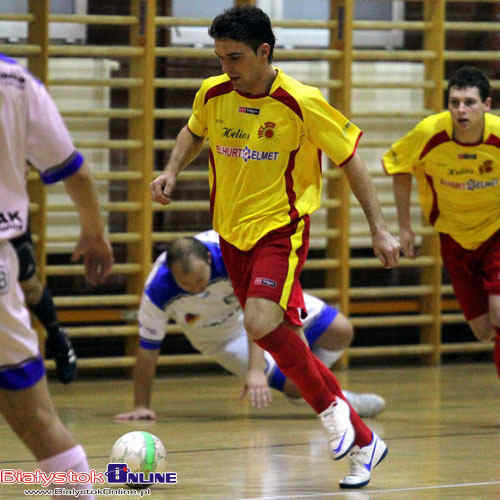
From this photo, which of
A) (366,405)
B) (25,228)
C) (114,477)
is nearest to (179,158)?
(114,477)

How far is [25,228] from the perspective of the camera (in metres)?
2.66

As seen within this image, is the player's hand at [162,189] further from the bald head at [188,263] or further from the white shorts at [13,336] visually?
the white shorts at [13,336]

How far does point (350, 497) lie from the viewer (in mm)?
3721

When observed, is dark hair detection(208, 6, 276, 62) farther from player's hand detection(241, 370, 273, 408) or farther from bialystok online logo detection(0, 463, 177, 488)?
bialystok online logo detection(0, 463, 177, 488)

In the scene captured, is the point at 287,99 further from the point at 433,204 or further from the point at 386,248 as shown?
the point at 433,204

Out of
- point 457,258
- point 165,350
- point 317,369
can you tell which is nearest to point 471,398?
point 457,258

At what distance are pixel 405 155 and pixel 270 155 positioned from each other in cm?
162

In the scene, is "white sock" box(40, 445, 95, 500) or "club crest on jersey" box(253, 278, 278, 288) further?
"club crest on jersey" box(253, 278, 278, 288)

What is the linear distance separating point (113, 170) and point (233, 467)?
3473 mm

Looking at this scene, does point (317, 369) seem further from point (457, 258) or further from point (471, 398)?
point (471, 398)

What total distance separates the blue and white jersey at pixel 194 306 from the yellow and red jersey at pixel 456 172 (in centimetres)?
95

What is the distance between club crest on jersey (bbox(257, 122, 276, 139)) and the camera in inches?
162

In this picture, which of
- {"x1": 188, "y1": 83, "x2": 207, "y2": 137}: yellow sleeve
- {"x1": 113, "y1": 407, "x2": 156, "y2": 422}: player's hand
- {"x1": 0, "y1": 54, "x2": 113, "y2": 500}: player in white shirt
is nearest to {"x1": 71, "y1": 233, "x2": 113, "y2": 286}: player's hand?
{"x1": 0, "y1": 54, "x2": 113, "y2": 500}: player in white shirt

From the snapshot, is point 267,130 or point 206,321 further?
point 206,321
